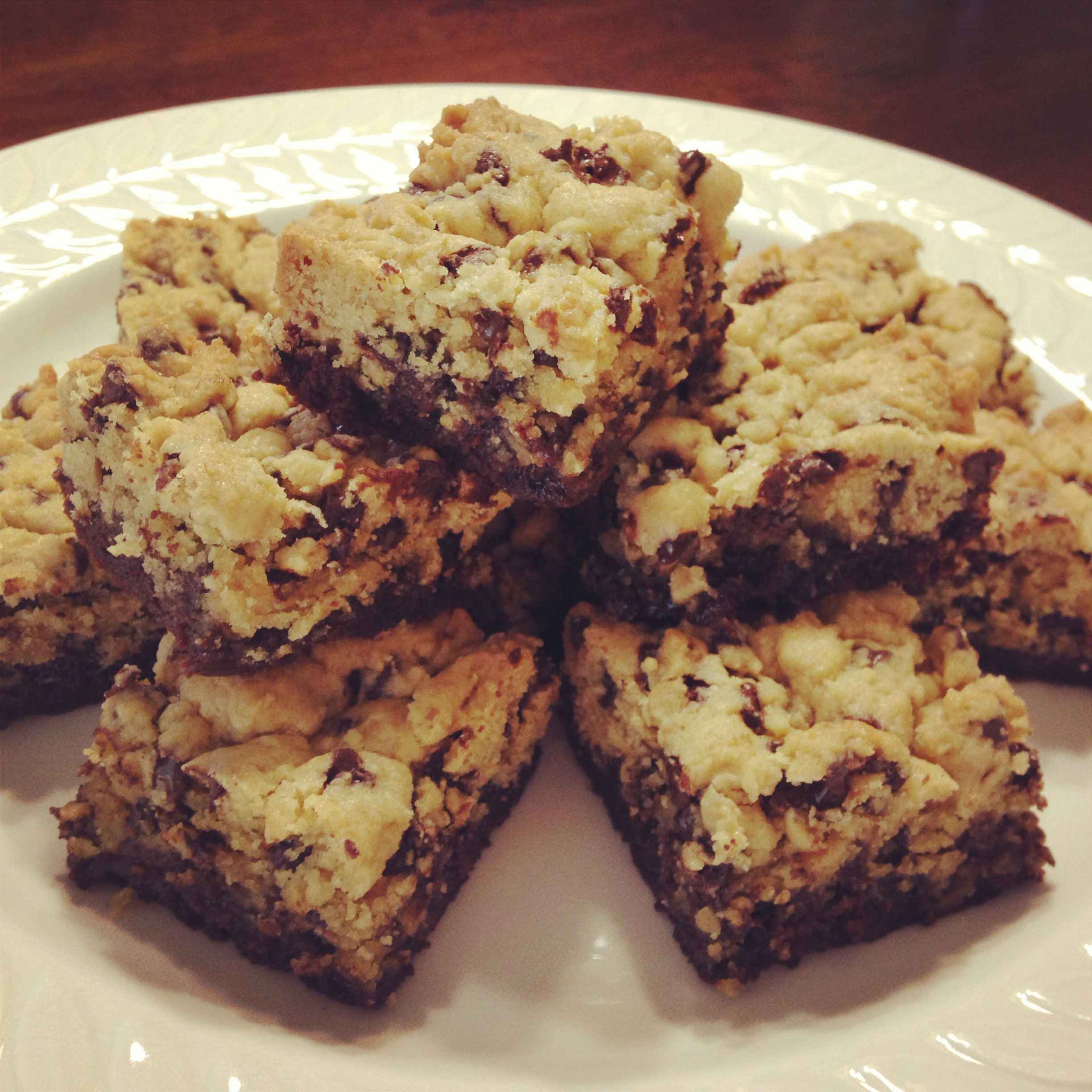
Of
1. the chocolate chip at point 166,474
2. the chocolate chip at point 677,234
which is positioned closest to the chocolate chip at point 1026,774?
the chocolate chip at point 677,234

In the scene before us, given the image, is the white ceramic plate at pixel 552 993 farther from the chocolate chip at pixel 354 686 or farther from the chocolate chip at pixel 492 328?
the chocolate chip at pixel 492 328

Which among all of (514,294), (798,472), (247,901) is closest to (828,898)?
(798,472)

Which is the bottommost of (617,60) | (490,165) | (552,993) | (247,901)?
(552,993)

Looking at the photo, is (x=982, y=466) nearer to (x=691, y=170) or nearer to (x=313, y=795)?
(x=691, y=170)

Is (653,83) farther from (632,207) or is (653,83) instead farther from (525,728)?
(525,728)

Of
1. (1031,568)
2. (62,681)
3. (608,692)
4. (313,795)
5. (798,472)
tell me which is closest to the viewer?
(313,795)

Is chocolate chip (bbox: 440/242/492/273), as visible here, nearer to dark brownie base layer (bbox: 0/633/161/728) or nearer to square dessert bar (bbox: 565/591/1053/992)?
square dessert bar (bbox: 565/591/1053/992)
